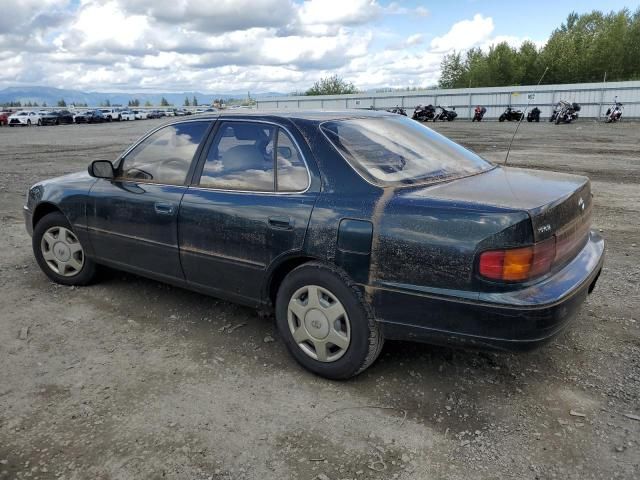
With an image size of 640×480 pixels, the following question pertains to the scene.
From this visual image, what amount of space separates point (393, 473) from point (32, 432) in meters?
1.89

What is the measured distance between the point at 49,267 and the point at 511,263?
4192 millimetres

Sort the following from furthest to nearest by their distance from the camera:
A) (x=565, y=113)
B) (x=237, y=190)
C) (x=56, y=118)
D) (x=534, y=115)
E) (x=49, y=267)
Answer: (x=56, y=118), (x=534, y=115), (x=565, y=113), (x=49, y=267), (x=237, y=190)

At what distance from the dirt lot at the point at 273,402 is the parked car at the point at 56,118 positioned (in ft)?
158

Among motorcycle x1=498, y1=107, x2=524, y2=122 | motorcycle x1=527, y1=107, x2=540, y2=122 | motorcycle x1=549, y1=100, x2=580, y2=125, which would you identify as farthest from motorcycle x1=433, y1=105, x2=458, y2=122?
motorcycle x1=549, y1=100, x2=580, y2=125

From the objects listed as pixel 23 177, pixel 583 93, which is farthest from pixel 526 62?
pixel 23 177

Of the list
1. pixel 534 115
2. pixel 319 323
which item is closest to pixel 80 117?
pixel 534 115

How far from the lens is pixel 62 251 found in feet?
16.0

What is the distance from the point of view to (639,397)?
3.04 m

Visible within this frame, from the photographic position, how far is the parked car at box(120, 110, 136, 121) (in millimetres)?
59656

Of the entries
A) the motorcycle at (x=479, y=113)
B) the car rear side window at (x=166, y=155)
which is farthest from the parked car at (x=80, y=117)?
the car rear side window at (x=166, y=155)

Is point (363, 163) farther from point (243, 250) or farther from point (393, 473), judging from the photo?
point (393, 473)

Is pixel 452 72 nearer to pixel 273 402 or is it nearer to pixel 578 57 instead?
pixel 578 57

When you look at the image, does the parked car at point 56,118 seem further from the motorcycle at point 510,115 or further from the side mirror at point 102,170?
the side mirror at point 102,170

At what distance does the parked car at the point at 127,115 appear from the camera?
59656 mm
